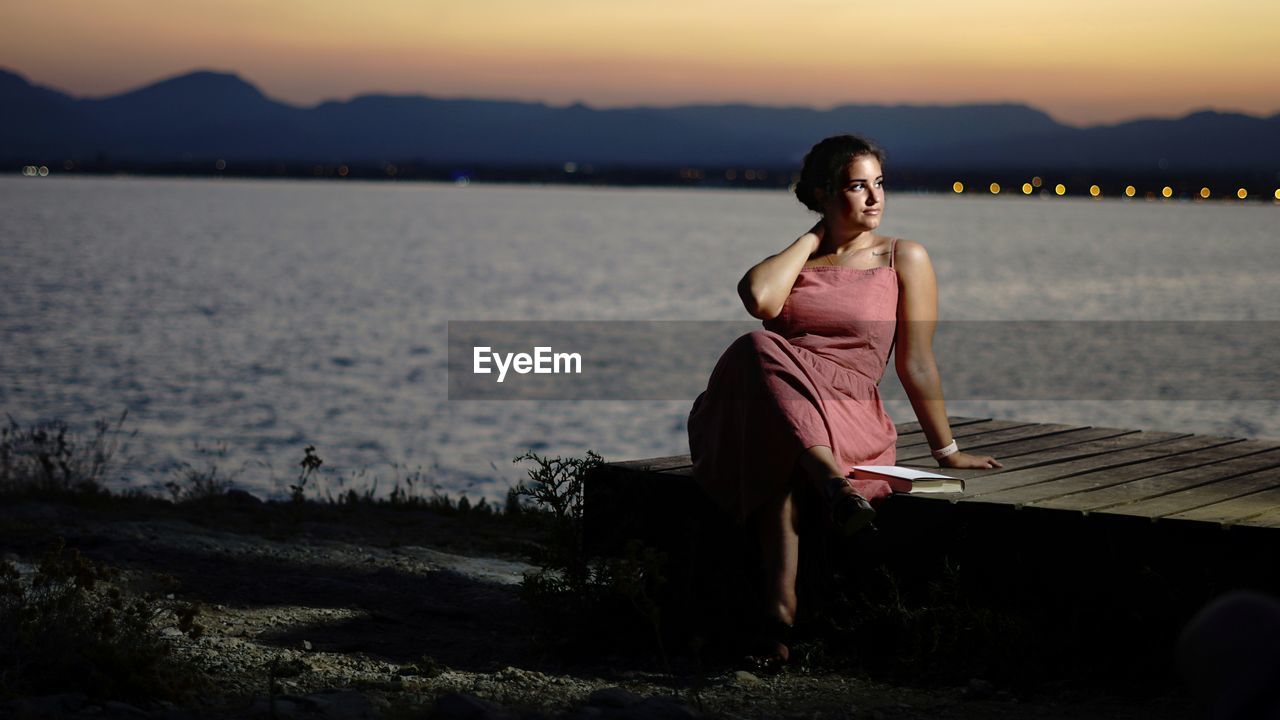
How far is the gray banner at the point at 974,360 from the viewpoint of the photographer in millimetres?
29453

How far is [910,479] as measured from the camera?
5289 millimetres

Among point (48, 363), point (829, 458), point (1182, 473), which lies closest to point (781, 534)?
point (829, 458)

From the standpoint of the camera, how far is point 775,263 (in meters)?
5.61

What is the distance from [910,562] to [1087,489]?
0.84 metres

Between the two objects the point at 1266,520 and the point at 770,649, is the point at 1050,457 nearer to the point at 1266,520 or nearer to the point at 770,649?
the point at 1266,520

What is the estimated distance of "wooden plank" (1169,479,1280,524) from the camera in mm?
4957

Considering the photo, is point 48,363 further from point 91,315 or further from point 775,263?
point 775,263

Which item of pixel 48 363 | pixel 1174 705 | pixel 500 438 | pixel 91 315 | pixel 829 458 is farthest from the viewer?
pixel 91 315

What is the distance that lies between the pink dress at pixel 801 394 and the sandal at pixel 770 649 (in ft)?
1.37

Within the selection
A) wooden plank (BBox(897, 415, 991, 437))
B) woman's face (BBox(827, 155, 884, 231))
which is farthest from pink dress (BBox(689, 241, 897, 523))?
wooden plank (BBox(897, 415, 991, 437))

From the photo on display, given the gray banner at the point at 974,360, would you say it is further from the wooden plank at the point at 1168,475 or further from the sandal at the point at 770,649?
the sandal at the point at 770,649

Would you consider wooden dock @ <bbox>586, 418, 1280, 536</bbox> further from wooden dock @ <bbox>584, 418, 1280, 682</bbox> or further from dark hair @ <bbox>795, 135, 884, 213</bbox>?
dark hair @ <bbox>795, 135, 884, 213</bbox>

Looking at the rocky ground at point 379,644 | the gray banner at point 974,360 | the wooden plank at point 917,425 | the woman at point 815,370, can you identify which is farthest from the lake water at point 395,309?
the woman at point 815,370

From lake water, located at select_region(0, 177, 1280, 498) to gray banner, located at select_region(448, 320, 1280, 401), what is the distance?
1.09 m
